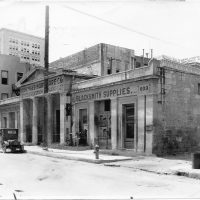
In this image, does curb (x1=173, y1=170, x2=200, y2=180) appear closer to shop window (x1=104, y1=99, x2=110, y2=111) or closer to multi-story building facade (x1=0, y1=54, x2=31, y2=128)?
shop window (x1=104, y1=99, x2=110, y2=111)

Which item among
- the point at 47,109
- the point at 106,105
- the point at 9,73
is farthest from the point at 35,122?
the point at 9,73

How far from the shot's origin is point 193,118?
23453 mm

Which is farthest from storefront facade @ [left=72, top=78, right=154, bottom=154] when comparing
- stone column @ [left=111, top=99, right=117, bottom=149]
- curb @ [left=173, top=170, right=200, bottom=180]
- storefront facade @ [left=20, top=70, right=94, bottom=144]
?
curb @ [left=173, top=170, right=200, bottom=180]

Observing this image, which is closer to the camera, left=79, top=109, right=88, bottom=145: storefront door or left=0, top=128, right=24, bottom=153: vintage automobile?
left=0, top=128, right=24, bottom=153: vintage automobile

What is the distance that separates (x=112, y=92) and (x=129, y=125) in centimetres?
288

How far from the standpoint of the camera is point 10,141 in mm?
25703

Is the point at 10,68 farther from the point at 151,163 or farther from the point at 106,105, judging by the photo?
the point at 151,163

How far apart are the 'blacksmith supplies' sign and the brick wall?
4.12ft

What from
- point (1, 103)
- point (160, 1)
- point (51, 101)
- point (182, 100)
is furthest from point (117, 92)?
point (1, 103)

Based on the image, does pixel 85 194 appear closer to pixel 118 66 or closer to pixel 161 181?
pixel 161 181

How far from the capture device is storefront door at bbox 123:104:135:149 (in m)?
22.9

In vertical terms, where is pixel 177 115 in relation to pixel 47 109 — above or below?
below

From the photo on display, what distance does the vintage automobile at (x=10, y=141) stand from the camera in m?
25.7

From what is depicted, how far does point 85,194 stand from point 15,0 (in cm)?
587
